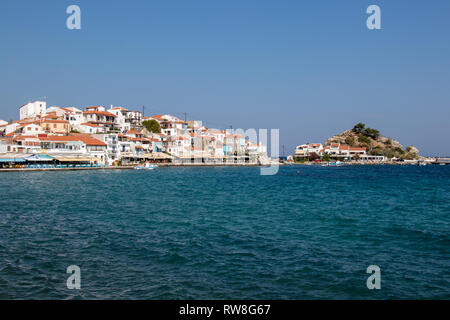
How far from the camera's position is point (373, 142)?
15525cm

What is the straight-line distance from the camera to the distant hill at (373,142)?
150625mm

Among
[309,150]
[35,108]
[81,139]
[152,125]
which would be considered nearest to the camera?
[81,139]

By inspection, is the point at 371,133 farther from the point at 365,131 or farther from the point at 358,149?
the point at 358,149

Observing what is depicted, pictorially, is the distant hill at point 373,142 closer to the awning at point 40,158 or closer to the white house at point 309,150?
the white house at point 309,150

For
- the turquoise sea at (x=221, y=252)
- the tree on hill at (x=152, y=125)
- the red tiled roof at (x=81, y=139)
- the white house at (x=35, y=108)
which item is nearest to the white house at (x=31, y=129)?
the red tiled roof at (x=81, y=139)

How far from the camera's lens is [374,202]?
1013 inches

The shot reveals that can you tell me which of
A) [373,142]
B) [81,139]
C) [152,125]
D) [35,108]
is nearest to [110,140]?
[81,139]

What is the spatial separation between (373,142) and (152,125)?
9824 centimetres

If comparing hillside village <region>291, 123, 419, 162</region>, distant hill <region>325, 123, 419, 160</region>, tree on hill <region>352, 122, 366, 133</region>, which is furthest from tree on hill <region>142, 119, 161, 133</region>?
tree on hill <region>352, 122, 366, 133</region>

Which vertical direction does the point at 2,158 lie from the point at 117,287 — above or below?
above

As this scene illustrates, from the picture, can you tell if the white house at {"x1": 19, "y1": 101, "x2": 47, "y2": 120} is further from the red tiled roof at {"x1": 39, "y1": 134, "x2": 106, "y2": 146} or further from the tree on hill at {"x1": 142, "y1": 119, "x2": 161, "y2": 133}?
the red tiled roof at {"x1": 39, "y1": 134, "x2": 106, "y2": 146}

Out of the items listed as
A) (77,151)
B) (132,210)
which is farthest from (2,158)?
(132,210)
